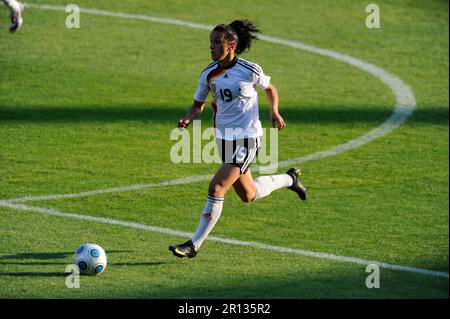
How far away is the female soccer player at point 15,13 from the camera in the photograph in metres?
17.9

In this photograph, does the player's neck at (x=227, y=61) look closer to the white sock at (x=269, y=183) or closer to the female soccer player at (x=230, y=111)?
the female soccer player at (x=230, y=111)

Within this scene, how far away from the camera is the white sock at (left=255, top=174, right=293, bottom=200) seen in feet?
38.3

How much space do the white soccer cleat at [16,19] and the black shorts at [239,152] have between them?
840 centimetres

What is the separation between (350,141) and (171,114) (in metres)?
2.62

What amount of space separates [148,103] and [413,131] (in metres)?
3.91

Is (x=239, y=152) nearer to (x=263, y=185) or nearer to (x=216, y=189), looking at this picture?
(x=216, y=189)

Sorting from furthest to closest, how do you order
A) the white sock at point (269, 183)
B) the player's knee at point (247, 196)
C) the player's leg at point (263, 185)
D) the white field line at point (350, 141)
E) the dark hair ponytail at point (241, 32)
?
the white field line at point (350, 141) → the white sock at point (269, 183) → the player's knee at point (247, 196) → the player's leg at point (263, 185) → the dark hair ponytail at point (241, 32)

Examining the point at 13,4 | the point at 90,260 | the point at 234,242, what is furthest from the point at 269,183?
the point at 13,4

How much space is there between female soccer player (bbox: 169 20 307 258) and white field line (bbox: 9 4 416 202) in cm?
265

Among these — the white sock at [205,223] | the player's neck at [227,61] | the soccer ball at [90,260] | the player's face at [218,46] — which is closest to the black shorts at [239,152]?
the white sock at [205,223]

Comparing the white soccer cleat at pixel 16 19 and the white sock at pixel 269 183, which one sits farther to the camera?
the white soccer cleat at pixel 16 19

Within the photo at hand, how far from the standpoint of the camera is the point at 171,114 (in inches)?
647

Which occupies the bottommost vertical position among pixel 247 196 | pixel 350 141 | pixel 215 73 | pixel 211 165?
pixel 247 196

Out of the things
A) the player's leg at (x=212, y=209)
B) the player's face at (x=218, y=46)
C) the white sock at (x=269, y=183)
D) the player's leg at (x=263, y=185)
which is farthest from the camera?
the white sock at (x=269, y=183)
